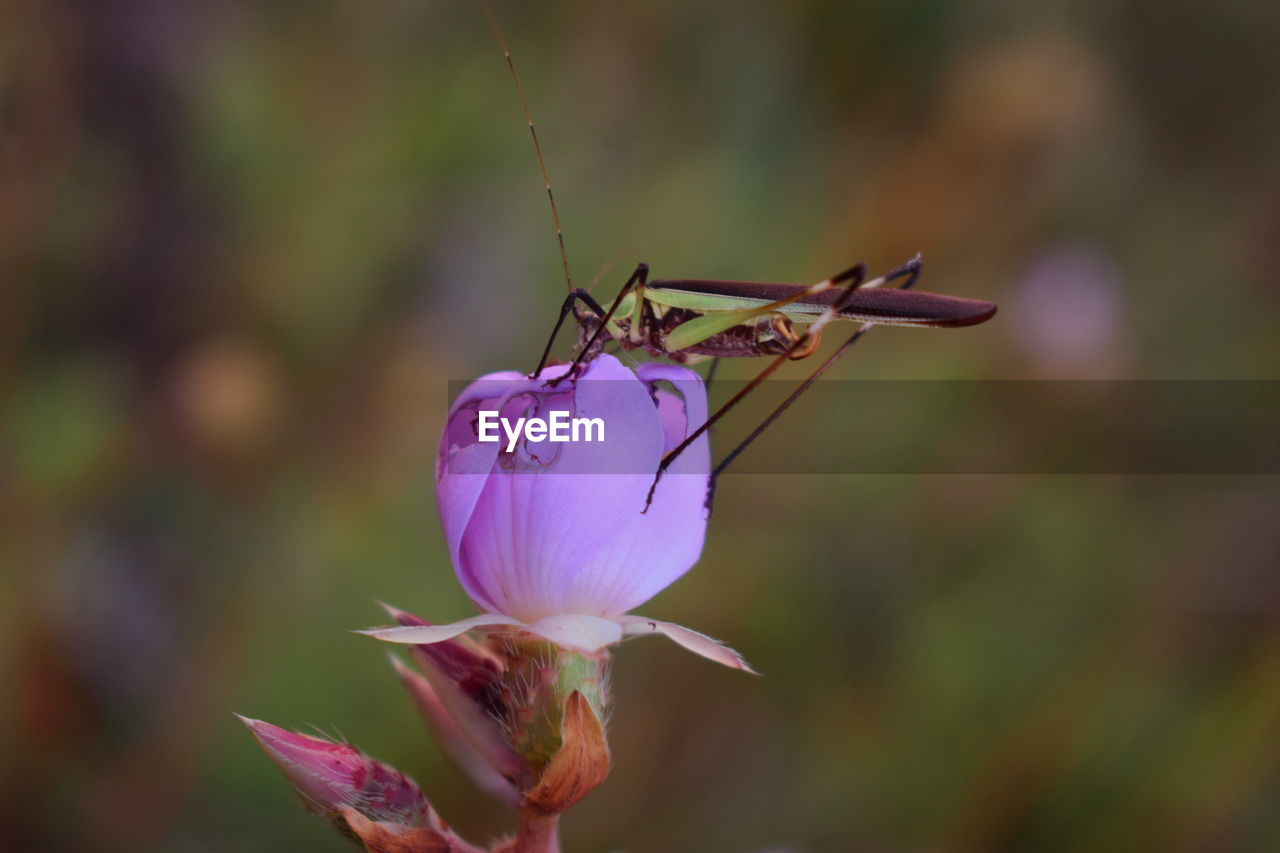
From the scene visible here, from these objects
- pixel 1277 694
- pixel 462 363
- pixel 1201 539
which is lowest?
pixel 1277 694

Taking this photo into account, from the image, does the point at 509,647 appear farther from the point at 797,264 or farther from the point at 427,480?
the point at 797,264

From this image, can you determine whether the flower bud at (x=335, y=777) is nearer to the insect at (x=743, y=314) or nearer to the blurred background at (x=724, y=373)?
the insect at (x=743, y=314)

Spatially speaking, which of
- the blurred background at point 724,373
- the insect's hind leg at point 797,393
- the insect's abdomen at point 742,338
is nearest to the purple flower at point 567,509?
the insect's hind leg at point 797,393

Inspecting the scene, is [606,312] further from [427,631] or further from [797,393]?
[427,631]

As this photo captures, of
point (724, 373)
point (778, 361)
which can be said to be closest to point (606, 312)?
point (778, 361)

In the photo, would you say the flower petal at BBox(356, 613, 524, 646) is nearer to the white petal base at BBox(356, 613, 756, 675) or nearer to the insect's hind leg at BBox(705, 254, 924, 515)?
the white petal base at BBox(356, 613, 756, 675)

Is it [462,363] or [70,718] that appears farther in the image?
[462,363]

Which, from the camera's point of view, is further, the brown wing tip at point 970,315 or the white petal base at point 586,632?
the brown wing tip at point 970,315

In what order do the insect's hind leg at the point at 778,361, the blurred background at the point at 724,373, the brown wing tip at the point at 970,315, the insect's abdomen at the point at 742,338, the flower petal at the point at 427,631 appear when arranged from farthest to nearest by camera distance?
the blurred background at the point at 724,373 < the insect's abdomen at the point at 742,338 < the brown wing tip at the point at 970,315 < the insect's hind leg at the point at 778,361 < the flower petal at the point at 427,631

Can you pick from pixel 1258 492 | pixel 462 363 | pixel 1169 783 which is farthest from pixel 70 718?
pixel 1258 492
